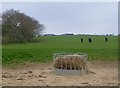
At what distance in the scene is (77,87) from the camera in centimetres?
938

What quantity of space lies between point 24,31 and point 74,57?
87.1ft

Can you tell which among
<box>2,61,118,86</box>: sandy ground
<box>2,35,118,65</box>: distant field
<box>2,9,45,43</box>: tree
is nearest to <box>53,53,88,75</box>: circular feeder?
<box>2,61,118,86</box>: sandy ground

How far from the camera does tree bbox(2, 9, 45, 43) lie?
112ft

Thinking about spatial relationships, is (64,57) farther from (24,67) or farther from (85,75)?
(24,67)

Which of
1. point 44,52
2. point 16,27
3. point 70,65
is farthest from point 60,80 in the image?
point 16,27

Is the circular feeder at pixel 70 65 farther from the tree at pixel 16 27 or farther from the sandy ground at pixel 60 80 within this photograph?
the tree at pixel 16 27

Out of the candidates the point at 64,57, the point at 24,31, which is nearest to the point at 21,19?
the point at 24,31

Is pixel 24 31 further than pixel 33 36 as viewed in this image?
No

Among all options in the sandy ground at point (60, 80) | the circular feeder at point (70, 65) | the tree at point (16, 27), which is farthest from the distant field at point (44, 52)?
the sandy ground at point (60, 80)

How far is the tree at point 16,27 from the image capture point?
3403 centimetres

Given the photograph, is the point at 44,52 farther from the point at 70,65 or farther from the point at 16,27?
the point at 16,27

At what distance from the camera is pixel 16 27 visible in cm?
3628

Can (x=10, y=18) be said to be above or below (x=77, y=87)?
above

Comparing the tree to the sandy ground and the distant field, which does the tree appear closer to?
the distant field
